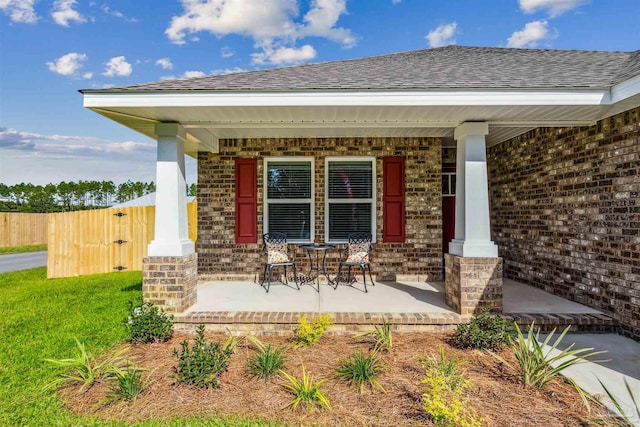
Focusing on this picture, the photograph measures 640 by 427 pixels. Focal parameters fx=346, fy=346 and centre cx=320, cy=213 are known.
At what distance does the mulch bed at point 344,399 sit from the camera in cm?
249

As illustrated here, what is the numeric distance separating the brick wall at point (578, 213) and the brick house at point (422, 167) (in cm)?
2

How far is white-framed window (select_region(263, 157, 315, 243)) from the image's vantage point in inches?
A: 264

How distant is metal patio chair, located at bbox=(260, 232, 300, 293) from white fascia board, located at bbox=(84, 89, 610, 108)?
107 inches

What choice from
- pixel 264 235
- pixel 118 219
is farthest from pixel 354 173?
pixel 118 219

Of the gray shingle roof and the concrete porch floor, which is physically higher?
the gray shingle roof

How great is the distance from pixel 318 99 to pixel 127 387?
10.9ft

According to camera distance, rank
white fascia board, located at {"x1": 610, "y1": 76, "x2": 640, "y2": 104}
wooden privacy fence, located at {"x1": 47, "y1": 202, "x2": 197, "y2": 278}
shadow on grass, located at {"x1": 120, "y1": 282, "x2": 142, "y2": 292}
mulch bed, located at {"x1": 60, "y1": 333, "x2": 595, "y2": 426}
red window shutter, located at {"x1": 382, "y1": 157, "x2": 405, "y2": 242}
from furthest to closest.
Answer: wooden privacy fence, located at {"x1": 47, "y1": 202, "x2": 197, "y2": 278} → shadow on grass, located at {"x1": 120, "y1": 282, "x2": 142, "y2": 292} → red window shutter, located at {"x1": 382, "y1": 157, "x2": 405, "y2": 242} → white fascia board, located at {"x1": 610, "y1": 76, "x2": 640, "y2": 104} → mulch bed, located at {"x1": 60, "y1": 333, "x2": 595, "y2": 426}

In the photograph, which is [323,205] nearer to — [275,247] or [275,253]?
[275,247]

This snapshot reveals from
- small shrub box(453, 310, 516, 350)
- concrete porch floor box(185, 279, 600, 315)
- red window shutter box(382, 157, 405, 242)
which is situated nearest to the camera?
small shrub box(453, 310, 516, 350)

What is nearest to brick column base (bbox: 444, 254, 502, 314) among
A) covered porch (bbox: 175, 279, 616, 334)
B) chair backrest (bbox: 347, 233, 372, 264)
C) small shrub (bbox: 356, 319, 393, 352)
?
covered porch (bbox: 175, 279, 616, 334)

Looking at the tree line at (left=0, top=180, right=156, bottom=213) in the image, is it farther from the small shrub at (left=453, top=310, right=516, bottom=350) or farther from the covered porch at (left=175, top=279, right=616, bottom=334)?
the small shrub at (left=453, top=310, right=516, bottom=350)

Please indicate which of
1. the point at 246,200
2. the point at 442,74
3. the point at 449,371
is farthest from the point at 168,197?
the point at 442,74

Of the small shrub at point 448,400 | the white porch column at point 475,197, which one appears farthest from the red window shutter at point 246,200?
the small shrub at point 448,400

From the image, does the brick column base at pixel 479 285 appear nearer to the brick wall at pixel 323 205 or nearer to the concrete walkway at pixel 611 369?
the concrete walkway at pixel 611 369
